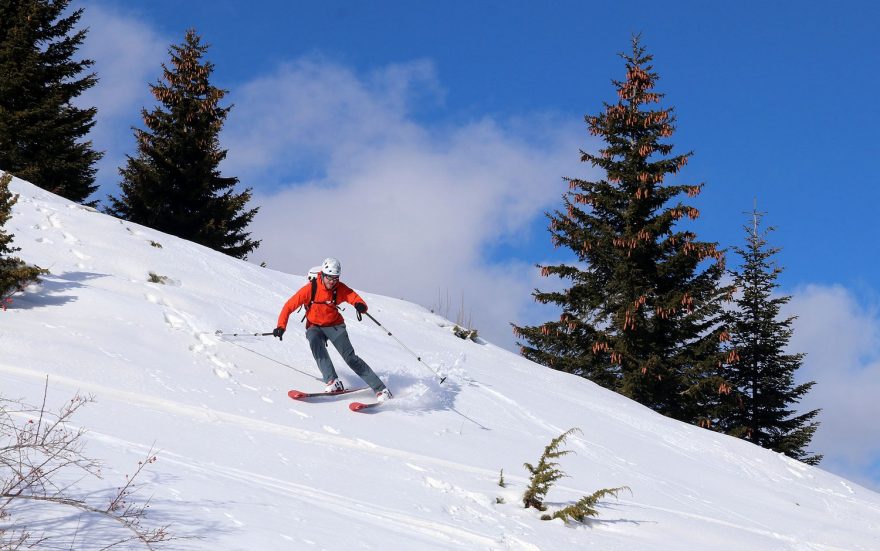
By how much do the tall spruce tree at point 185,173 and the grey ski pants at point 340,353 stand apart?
16315 mm

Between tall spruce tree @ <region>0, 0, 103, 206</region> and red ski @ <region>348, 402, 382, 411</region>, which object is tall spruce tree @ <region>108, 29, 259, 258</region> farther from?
red ski @ <region>348, 402, 382, 411</region>

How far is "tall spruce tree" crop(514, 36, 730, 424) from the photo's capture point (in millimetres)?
21422

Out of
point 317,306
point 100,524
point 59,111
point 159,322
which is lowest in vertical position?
point 100,524

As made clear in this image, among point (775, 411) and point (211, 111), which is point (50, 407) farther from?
point (775, 411)

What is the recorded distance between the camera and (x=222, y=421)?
22.2ft

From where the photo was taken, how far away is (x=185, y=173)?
81.4 ft

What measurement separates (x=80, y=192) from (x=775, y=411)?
28.3m

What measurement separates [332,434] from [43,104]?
812 inches

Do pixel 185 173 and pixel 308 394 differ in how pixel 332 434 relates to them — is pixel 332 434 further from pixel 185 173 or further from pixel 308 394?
pixel 185 173

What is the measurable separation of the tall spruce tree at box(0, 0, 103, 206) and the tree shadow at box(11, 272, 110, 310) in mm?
12379

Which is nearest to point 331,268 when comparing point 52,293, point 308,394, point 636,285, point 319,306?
point 319,306

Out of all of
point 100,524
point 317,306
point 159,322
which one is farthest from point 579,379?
point 100,524

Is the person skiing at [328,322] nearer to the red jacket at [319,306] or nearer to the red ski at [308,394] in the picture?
the red jacket at [319,306]

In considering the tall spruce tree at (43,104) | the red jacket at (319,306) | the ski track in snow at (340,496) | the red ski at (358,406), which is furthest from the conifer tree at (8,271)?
the tall spruce tree at (43,104)
